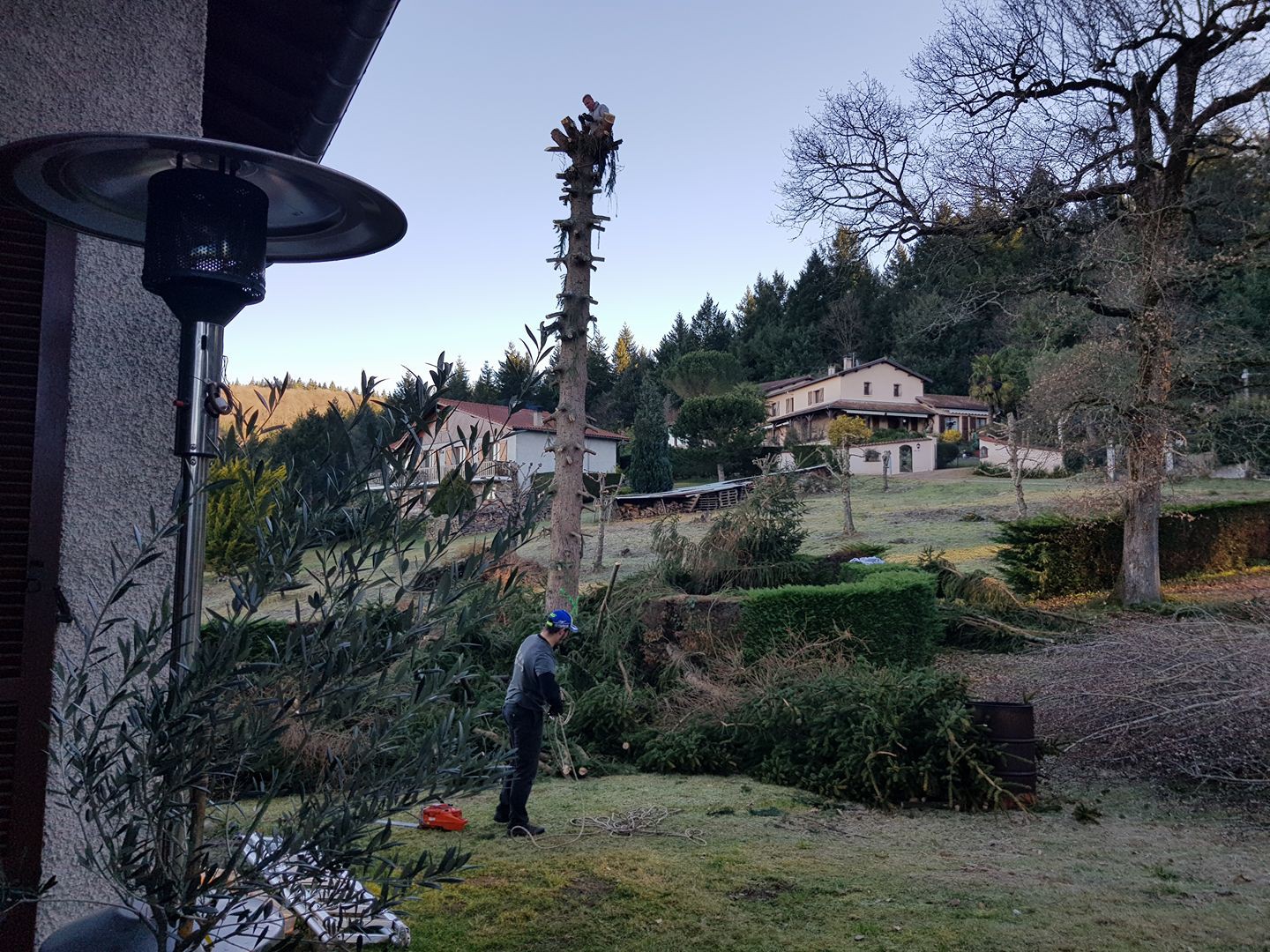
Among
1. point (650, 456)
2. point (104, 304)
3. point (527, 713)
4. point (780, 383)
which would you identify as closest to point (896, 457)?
point (780, 383)

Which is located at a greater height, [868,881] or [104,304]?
[104,304]

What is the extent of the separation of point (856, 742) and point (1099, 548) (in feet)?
49.1

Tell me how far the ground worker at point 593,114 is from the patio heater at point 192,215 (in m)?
10.9

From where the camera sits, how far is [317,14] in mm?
4227

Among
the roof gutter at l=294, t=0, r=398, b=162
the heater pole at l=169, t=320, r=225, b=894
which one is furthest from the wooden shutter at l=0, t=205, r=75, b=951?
the roof gutter at l=294, t=0, r=398, b=162

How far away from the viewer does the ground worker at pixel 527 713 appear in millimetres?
7020

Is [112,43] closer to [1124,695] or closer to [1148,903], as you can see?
[1148,903]

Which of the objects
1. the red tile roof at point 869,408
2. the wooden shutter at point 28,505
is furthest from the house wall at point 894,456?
the wooden shutter at point 28,505

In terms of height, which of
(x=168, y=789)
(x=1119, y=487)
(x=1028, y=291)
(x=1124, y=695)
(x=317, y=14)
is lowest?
(x=1124, y=695)

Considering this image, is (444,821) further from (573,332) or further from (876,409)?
(876,409)

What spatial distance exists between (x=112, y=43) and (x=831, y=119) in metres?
19.4

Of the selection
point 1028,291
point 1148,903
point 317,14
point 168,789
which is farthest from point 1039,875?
point 1028,291

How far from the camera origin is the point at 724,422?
48.4m

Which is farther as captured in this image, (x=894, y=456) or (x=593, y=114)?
(x=894, y=456)
